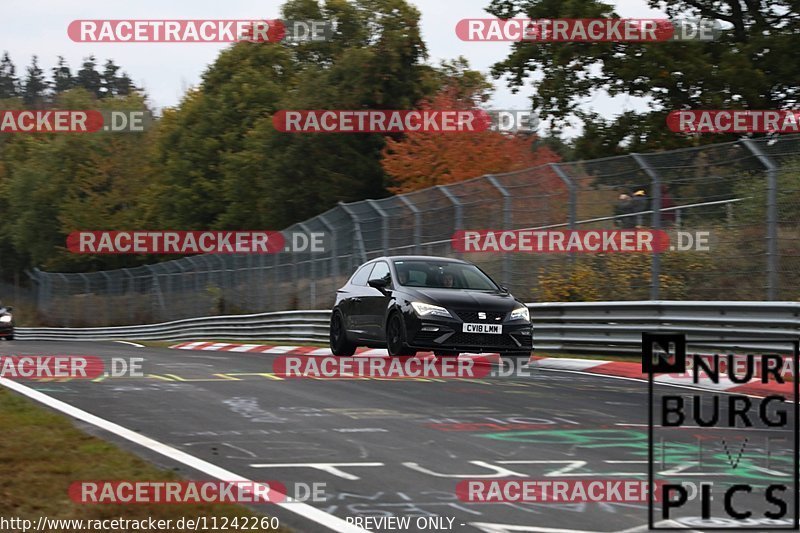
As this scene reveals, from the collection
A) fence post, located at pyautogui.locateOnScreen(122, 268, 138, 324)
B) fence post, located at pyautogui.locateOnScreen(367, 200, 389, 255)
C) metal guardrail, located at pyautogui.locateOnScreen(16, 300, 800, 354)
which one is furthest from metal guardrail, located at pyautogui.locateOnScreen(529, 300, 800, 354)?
fence post, located at pyautogui.locateOnScreen(122, 268, 138, 324)

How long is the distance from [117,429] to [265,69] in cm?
6594

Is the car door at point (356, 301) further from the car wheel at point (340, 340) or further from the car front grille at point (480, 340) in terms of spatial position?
the car front grille at point (480, 340)

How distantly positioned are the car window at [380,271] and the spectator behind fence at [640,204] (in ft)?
11.8

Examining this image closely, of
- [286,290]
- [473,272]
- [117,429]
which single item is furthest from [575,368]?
[286,290]

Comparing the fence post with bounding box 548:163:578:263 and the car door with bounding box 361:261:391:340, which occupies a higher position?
the fence post with bounding box 548:163:578:263

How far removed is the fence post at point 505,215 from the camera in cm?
2064

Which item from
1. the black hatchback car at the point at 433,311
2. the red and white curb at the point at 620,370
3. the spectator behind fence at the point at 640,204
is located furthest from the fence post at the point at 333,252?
the spectator behind fence at the point at 640,204

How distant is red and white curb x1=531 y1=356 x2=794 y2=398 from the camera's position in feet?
41.5

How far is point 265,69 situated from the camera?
74125mm

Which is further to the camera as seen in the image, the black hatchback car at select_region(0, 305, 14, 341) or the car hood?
the black hatchback car at select_region(0, 305, 14, 341)

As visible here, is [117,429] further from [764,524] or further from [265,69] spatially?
[265,69]

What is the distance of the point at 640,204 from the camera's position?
58.5 ft

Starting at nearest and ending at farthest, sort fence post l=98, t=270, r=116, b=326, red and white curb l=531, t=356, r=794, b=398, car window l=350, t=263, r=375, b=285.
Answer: red and white curb l=531, t=356, r=794, b=398 → car window l=350, t=263, r=375, b=285 → fence post l=98, t=270, r=116, b=326

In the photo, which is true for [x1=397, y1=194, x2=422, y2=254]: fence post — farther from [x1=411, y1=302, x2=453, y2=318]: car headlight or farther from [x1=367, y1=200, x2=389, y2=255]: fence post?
[x1=411, y1=302, x2=453, y2=318]: car headlight
